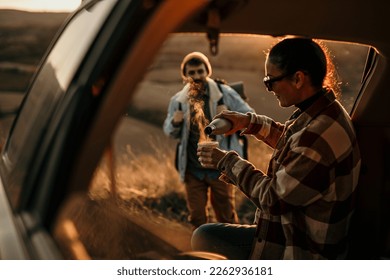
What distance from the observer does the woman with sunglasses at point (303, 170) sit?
6.40ft

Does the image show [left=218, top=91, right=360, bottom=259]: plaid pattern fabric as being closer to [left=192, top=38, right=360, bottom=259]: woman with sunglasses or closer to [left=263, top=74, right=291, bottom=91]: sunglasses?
[left=192, top=38, right=360, bottom=259]: woman with sunglasses

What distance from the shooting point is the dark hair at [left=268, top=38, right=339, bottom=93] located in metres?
2.12

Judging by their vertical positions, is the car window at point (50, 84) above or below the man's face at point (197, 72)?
above

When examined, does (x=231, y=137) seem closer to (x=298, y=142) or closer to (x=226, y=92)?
(x=226, y=92)

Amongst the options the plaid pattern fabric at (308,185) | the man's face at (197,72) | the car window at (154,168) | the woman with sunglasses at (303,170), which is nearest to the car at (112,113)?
the car window at (154,168)

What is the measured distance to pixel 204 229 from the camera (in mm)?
2443

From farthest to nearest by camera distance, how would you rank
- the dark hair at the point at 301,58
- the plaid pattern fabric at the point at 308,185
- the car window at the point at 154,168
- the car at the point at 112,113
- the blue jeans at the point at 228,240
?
the blue jeans at the point at 228,240
the dark hair at the point at 301,58
the plaid pattern fabric at the point at 308,185
the car window at the point at 154,168
the car at the point at 112,113

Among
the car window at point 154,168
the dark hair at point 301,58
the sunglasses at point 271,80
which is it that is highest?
the dark hair at point 301,58

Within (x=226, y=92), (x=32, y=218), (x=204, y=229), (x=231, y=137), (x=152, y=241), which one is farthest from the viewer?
Answer: (x=231, y=137)

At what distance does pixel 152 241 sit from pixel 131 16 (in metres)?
0.76

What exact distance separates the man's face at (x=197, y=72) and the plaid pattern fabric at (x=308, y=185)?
2.62 metres

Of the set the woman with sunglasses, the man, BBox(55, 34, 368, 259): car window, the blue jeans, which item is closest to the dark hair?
the woman with sunglasses

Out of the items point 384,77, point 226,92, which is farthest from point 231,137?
point 384,77

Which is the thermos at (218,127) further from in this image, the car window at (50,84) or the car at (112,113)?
the car window at (50,84)
